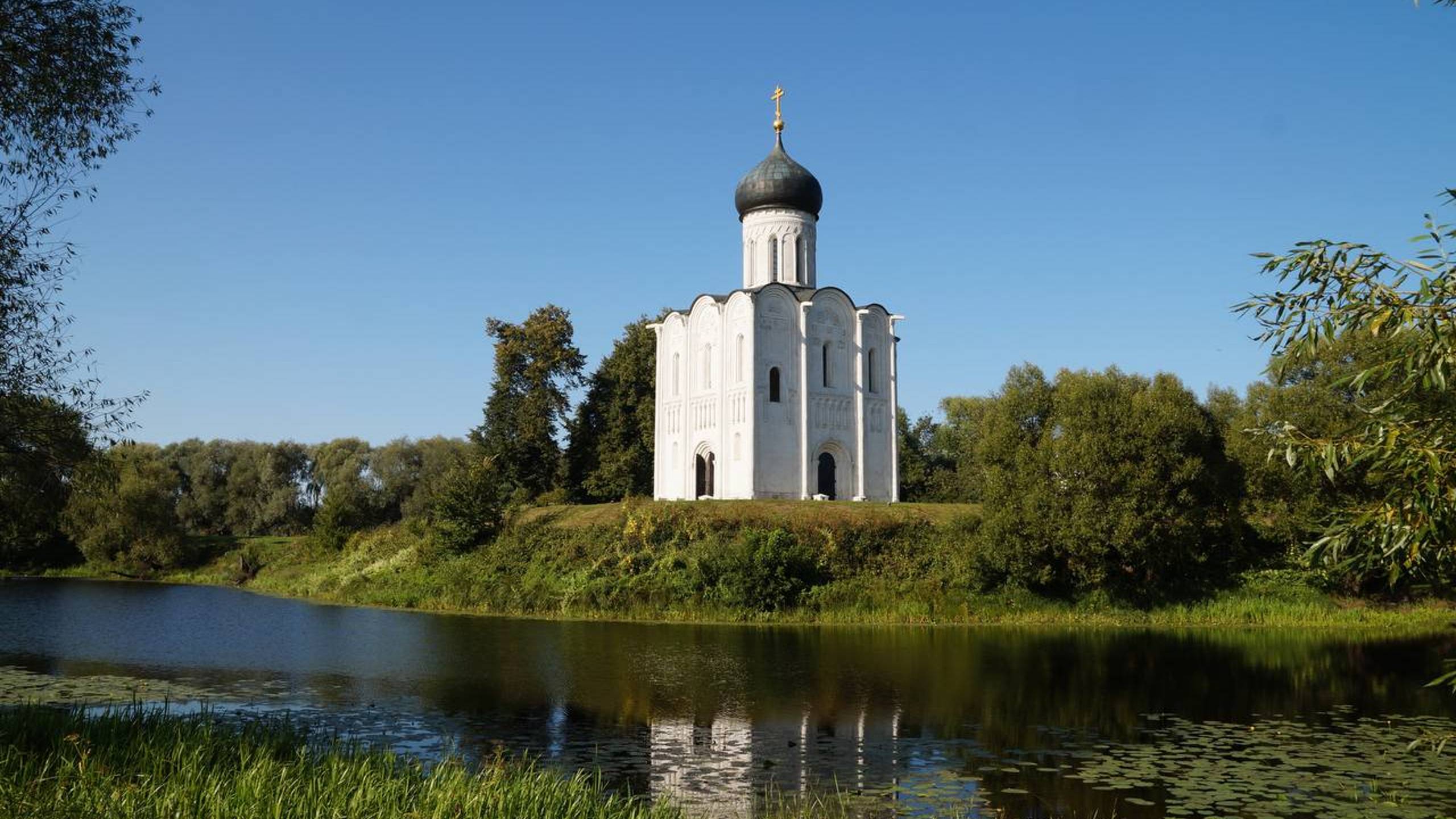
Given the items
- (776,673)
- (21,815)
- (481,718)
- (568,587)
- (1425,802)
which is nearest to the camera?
(21,815)

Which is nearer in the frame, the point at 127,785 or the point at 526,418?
the point at 127,785

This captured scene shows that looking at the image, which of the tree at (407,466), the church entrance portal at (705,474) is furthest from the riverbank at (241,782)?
the tree at (407,466)

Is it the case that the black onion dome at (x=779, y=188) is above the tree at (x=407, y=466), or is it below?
above

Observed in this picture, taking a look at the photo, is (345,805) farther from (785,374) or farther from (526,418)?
(526,418)

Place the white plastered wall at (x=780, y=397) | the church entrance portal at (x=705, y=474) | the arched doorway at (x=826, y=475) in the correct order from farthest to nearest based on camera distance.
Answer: the church entrance portal at (x=705, y=474)
the arched doorway at (x=826, y=475)
the white plastered wall at (x=780, y=397)

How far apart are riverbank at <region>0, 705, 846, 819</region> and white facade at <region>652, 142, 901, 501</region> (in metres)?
27.1

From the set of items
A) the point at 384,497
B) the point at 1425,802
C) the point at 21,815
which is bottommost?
the point at 1425,802

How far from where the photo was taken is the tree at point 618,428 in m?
45.2

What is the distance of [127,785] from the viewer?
7.56m

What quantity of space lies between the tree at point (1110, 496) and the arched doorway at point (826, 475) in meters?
8.92

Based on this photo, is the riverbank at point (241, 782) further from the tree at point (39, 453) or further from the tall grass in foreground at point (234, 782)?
the tree at point (39, 453)

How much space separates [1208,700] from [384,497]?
208ft

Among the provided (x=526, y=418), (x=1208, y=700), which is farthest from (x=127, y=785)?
(x=526, y=418)

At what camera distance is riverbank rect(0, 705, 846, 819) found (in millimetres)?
7395
